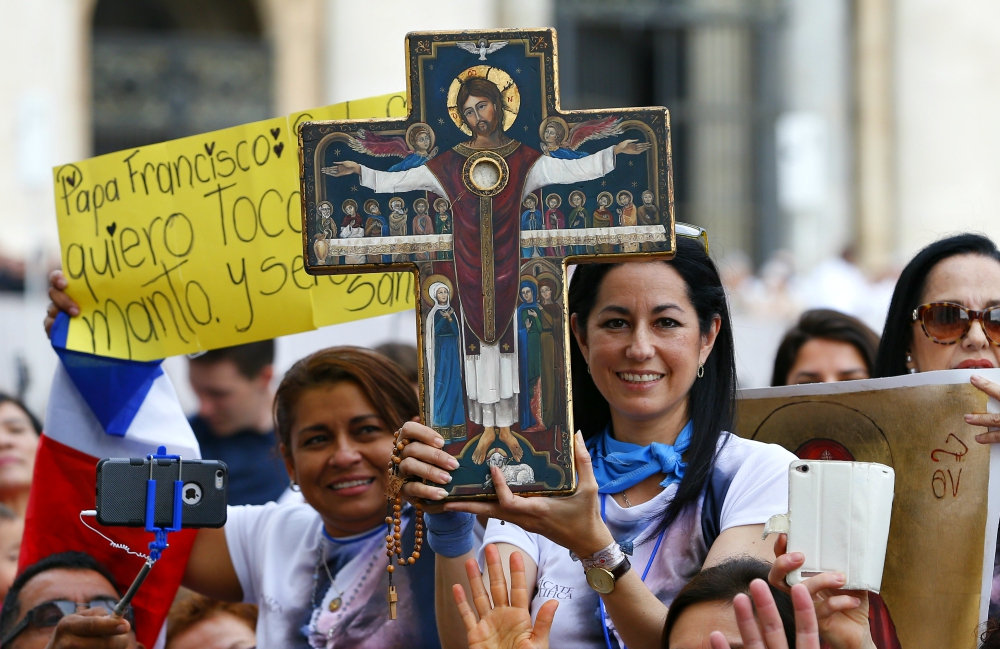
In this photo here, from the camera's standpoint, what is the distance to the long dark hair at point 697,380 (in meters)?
2.72

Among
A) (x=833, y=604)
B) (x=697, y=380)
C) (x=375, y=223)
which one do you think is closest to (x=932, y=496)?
(x=697, y=380)

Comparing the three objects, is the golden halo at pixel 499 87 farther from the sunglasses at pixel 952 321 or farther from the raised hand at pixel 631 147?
the sunglasses at pixel 952 321

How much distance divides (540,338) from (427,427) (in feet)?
0.85

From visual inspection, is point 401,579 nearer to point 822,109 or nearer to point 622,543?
point 622,543

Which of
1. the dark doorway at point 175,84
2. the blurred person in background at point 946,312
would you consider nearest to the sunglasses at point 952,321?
the blurred person in background at point 946,312

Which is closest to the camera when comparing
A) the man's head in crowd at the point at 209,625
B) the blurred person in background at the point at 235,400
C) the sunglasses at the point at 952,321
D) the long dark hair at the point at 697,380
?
the long dark hair at the point at 697,380

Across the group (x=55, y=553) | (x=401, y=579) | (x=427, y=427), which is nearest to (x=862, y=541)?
(x=427, y=427)

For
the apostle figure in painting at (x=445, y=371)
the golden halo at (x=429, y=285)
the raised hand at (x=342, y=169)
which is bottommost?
the apostle figure in painting at (x=445, y=371)

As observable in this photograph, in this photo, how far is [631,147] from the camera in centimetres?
253

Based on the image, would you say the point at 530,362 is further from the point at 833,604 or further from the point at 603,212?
the point at 833,604

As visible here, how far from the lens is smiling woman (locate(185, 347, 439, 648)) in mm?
3188

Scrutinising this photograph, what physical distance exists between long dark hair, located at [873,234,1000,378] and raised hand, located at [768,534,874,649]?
986 mm

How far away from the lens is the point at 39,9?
12.2 metres

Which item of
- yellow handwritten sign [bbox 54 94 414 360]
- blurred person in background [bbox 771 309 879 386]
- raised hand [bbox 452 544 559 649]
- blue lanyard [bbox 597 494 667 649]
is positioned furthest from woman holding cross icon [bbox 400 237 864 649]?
blurred person in background [bbox 771 309 879 386]
